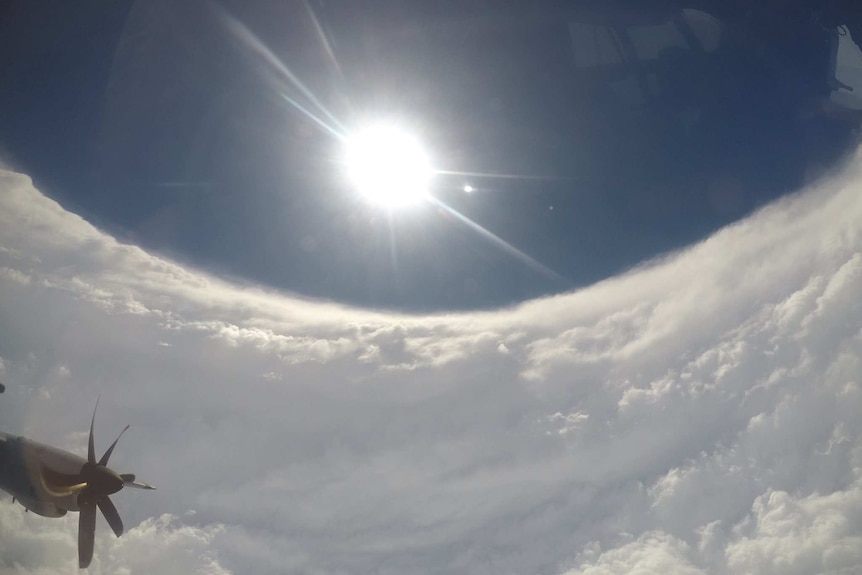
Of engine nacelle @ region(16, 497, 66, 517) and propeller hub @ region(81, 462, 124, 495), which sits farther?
engine nacelle @ region(16, 497, 66, 517)

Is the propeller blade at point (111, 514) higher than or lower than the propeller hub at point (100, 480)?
lower

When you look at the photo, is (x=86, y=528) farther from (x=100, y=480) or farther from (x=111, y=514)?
(x=100, y=480)

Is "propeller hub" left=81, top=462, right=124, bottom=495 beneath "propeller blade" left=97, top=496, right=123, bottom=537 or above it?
above

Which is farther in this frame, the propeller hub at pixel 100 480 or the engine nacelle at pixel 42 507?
the engine nacelle at pixel 42 507

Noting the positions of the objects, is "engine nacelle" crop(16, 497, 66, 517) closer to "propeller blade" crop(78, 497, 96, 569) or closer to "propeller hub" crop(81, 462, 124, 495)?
"propeller blade" crop(78, 497, 96, 569)

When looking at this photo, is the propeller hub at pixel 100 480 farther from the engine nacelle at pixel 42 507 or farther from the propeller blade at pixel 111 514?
the engine nacelle at pixel 42 507

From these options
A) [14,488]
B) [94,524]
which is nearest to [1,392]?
[14,488]
